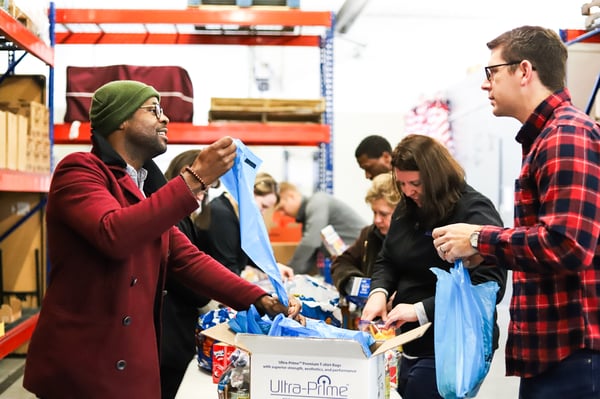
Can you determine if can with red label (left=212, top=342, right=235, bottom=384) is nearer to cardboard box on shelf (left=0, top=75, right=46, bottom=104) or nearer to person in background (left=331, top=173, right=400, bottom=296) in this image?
person in background (left=331, top=173, right=400, bottom=296)

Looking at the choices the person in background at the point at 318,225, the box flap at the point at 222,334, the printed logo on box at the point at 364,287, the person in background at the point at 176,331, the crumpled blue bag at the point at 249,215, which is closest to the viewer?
the box flap at the point at 222,334

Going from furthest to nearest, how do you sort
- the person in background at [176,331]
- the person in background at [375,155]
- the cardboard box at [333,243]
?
1. the person in background at [375,155]
2. the cardboard box at [333,243]
3. the person in background at [176,331]

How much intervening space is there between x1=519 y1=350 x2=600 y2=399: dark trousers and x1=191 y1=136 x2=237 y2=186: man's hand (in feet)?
3.12

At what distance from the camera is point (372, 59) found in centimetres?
1142

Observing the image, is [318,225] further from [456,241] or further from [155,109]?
[456,241]

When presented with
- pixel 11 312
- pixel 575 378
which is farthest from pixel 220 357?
pixel 11 312

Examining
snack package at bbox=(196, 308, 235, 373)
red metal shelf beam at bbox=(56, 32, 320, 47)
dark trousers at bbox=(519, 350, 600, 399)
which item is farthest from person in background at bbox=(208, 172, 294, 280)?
red metal shelf beam at bbox=(56, 32, 320, 47)

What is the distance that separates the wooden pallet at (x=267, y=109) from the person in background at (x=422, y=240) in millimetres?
2464

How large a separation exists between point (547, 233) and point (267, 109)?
3.56 meters

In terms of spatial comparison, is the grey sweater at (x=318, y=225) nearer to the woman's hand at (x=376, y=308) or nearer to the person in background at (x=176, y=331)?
the person in background at (x=176, y=331)

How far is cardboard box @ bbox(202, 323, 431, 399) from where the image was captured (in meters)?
1.61

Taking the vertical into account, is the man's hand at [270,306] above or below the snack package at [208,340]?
above

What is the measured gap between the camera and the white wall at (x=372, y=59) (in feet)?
32.4

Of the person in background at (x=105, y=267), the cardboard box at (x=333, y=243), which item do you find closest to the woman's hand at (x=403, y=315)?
the person in background at (x=105, y=267)
